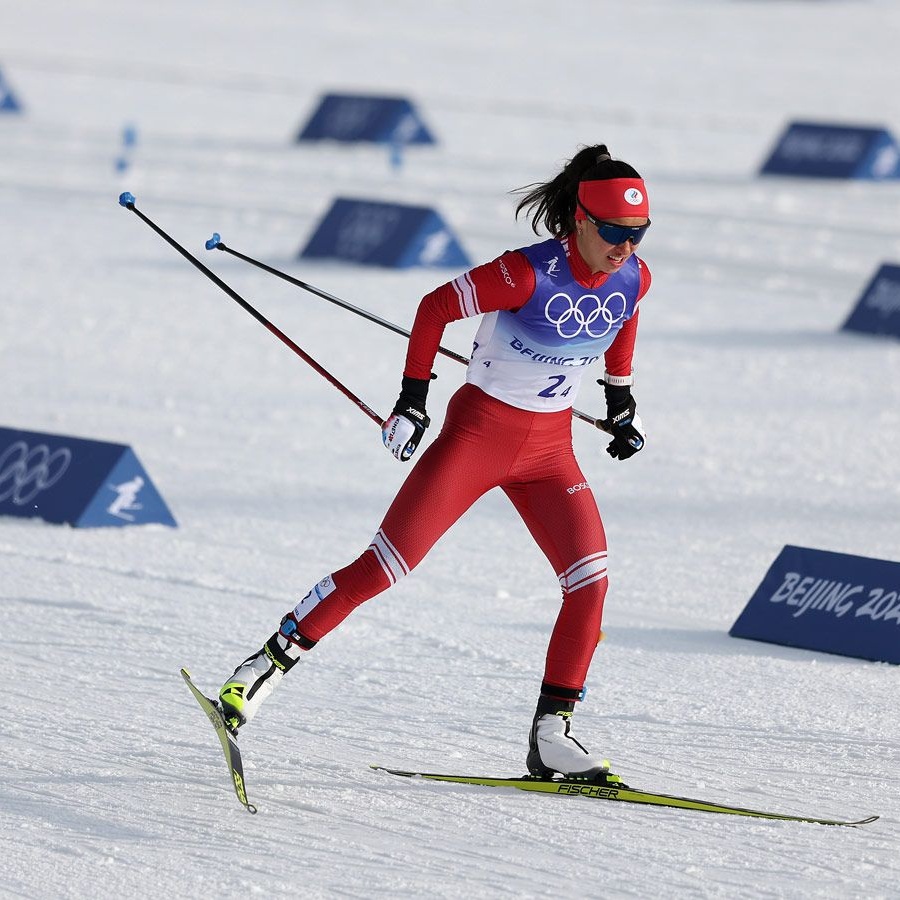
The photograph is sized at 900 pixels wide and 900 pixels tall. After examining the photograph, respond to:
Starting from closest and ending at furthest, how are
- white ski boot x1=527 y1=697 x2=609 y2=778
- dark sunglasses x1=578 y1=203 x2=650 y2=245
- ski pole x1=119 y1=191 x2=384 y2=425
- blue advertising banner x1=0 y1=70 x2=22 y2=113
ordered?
dark sunglasses x1=578 y1=203 x2=650 y2=245
white ski boot x1=527 y1=697 x2=609 y2=778
ski pole x1=119 y1=191 x2=384 y2=425
blue advertising banner x1=0 y1=70 x2=22 y2=113

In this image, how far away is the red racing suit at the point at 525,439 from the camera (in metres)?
4.25

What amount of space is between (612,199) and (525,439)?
610 mm

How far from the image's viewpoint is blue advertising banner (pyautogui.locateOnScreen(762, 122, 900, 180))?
62.6 ft

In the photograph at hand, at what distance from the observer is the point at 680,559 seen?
702 centimetres

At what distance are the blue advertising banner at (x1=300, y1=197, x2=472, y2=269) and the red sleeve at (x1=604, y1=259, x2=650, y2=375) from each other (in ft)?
29.8

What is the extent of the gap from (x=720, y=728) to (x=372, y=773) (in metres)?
1.06

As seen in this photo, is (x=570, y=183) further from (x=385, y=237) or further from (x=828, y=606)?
(x=385, y=237)

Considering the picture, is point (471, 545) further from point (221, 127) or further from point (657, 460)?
point (221, 127)

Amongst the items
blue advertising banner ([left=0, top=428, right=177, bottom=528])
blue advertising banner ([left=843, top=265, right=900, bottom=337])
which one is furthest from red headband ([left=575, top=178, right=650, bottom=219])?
blue advertising banner ([left=843, top=265, right=900, bottom=337])

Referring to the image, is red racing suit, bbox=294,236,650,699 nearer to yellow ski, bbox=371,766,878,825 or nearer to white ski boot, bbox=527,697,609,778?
white ski boot, bbox=527,697,609,778

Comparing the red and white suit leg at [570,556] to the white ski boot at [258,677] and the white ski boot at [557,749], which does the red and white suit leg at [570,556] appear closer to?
the white ski boot at [557,749]

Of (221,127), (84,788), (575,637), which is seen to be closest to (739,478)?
(575,637)

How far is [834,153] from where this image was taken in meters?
19.4

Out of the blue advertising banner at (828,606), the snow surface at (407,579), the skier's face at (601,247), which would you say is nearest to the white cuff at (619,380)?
the skier's face at (601,247)
